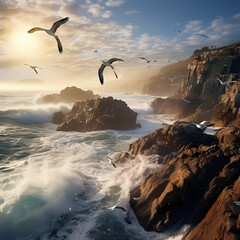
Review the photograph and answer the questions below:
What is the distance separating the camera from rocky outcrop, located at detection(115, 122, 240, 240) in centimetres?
692

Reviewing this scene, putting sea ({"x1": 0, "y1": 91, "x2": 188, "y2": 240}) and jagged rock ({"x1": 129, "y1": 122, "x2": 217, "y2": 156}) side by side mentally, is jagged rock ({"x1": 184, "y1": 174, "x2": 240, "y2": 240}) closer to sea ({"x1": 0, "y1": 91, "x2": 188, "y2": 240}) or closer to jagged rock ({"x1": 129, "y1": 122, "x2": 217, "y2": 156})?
sea ({"x1": 0, "y1": 91, "x2": 188, "y2": 240})

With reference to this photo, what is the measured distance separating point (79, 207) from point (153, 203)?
488 cm

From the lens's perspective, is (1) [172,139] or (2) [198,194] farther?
(1) [172,139]

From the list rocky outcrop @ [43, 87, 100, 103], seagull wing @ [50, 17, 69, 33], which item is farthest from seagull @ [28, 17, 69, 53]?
rocky outcrop @ [43, 87, 100, 103]

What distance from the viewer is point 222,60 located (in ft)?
140

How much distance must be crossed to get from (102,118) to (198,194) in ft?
89.4

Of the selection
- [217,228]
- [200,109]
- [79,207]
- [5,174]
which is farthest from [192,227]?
[200,109]

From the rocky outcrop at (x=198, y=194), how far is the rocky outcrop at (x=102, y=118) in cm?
2288

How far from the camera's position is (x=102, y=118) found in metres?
35.0

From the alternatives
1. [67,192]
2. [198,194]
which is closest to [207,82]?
[198,194]

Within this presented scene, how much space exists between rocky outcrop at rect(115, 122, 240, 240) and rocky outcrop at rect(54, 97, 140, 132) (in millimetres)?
22884

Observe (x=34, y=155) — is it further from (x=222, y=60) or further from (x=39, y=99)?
(x=39, y=99)

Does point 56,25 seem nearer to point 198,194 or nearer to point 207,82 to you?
point 198,194

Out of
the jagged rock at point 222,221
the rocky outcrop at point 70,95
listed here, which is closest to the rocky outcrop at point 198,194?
the jagged rock at point 222,221
